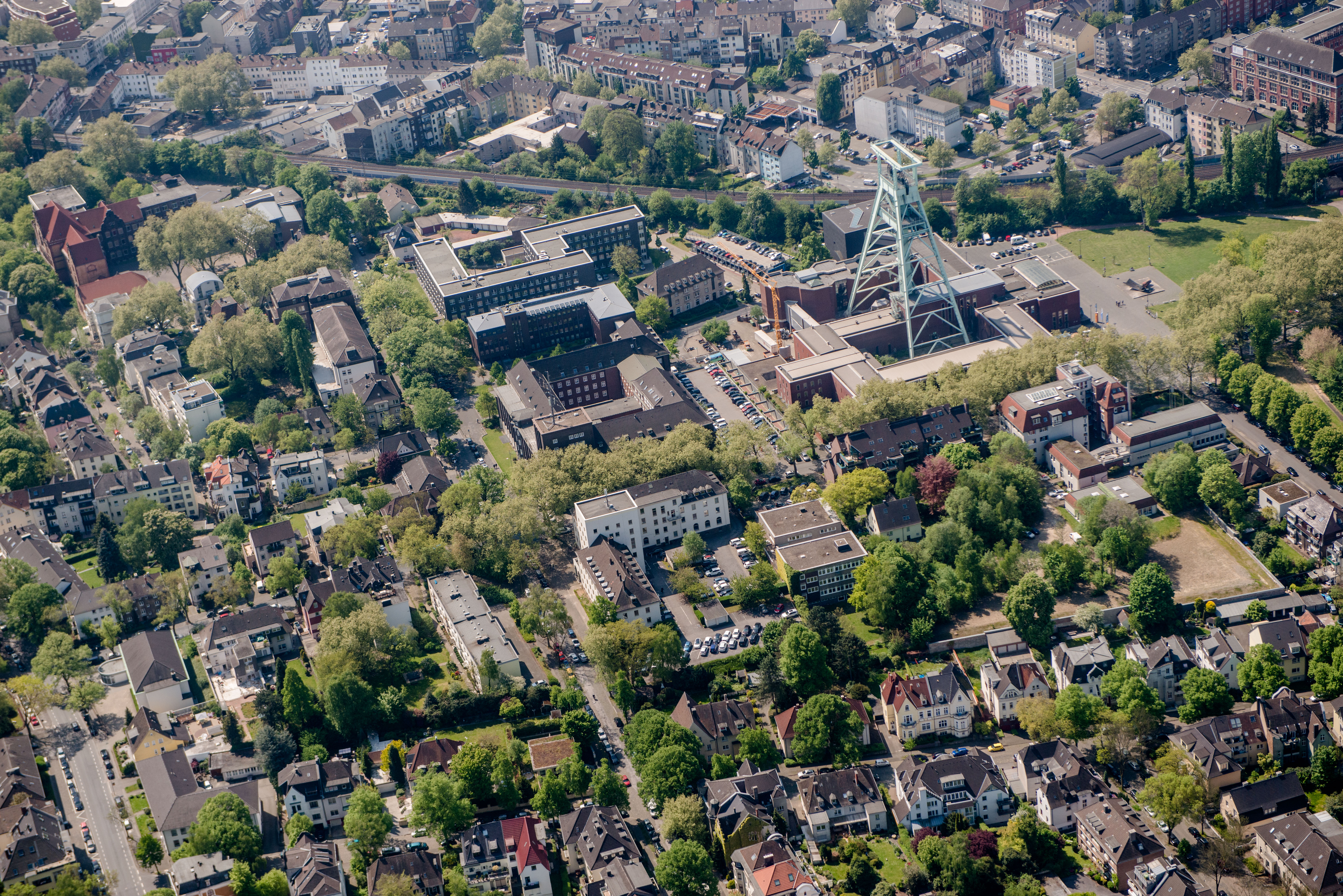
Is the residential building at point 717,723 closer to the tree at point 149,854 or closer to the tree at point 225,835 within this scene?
the tree at point 225,835

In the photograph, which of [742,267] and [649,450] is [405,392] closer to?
[649,450]

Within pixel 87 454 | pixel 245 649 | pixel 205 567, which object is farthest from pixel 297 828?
pixel 87 454

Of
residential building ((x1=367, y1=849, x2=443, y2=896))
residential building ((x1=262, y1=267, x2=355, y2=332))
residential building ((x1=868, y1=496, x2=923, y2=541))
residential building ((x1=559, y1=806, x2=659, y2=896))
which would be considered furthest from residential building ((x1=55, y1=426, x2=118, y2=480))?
residential building ((x1=868, y1=496, x2=923, y2=541))

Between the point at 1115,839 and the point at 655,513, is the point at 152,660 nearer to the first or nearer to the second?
the point at 655,513

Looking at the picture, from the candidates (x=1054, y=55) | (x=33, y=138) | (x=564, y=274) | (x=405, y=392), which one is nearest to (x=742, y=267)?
(x=564, y=274)

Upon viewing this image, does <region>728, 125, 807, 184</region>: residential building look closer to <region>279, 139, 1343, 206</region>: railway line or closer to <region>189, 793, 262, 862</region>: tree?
<region>279, 139, 1343, 206</region>: railway line

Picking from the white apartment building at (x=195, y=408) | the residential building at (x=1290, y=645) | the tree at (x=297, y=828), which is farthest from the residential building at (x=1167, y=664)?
the white apartment building at (x=195, y=408)
